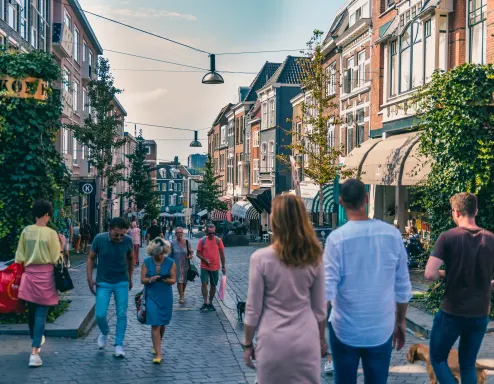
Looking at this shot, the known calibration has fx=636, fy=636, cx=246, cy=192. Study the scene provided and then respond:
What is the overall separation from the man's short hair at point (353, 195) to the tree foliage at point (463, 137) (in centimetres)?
617

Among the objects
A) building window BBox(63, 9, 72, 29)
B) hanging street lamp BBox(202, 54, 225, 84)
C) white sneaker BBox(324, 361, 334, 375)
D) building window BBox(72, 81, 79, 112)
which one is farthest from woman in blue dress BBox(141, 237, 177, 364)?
building window BBox(72, 81, 79, 112)

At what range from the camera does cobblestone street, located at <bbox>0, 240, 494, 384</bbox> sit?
265 inches

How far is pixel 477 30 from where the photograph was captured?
51.5 ft

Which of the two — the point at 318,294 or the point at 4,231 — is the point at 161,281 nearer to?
the point at 4,231

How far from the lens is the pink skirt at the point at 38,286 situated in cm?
717

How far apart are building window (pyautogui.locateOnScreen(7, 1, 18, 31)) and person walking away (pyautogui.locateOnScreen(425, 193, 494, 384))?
2216 centimetres

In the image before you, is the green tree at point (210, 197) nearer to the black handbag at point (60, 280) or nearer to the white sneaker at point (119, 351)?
the white sneaker at point (119, 351)

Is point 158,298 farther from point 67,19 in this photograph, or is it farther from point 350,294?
point 67,19

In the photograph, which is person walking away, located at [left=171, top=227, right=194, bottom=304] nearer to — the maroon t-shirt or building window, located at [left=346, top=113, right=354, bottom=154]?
the maroon t-shirt

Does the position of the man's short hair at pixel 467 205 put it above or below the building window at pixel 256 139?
below

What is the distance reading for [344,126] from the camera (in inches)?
1129

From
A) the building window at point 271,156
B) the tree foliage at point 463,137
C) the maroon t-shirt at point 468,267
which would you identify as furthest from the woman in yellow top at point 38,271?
the building window at point 271,156

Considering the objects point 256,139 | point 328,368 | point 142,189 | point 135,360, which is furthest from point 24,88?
point 142,189

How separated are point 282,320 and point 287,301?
12 centimetres
